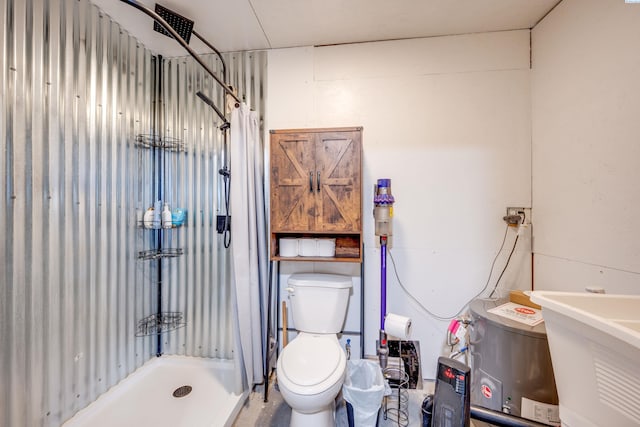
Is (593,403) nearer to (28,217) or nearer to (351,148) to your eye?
(351,148)

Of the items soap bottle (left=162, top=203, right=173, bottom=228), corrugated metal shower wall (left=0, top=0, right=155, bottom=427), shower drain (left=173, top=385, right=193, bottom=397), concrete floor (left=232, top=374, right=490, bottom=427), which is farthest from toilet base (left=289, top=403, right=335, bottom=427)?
soap bottle (left=162, top=203, right=173, bottom=228)

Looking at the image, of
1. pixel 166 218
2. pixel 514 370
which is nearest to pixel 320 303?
pixel 514 370

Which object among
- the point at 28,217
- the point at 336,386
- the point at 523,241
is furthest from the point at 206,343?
the point at 523,241

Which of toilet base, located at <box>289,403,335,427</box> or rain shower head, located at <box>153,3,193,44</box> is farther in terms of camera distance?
rain shower head, located at <box>153,3,193,44</box>

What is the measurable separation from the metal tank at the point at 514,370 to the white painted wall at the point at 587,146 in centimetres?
50

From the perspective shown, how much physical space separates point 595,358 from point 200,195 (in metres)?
2.22

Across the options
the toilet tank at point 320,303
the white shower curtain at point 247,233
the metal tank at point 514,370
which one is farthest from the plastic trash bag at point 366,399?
the white shower curtain at point 247,233

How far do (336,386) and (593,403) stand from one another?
101 cm

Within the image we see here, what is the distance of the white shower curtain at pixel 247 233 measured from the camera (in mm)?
1643

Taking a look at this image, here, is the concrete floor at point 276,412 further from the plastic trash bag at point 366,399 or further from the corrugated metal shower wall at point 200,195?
the corrugated metal shower wall at point 200,195

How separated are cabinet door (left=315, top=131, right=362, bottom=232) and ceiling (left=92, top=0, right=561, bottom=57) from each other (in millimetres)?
806

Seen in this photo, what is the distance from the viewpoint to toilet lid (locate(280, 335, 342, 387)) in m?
1.29

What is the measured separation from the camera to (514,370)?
4.18 ft

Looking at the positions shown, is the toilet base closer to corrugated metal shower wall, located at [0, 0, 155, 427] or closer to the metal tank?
the metal tank
